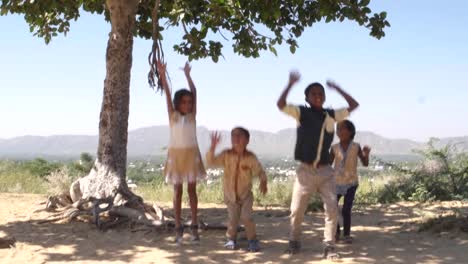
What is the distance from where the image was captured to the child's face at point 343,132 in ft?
23.7

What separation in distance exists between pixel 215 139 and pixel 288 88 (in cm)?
108

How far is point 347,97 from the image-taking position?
6.48m

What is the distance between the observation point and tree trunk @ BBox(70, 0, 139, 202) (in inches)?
382

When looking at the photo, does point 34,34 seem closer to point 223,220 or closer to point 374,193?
point 223,220

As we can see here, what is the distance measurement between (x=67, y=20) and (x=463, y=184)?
9.24 metres

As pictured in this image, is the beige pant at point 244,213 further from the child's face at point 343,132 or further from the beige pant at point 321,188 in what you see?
the child's face at point 343,132

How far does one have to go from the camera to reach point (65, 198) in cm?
1030

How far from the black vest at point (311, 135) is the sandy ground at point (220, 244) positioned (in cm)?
116

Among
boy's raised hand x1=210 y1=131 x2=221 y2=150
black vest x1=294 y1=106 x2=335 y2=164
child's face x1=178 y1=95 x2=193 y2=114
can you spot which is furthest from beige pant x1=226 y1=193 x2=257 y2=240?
child's face x1=178 y1=95 x2=193 y2=114

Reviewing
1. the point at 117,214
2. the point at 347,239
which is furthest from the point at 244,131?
the point at 117,214

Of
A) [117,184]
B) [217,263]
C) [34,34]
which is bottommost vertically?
[217,263]

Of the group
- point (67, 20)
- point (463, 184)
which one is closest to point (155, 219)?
point (67, 20)

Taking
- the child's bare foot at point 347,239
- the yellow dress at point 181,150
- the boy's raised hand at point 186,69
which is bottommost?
the child's bare foot at point 347,239

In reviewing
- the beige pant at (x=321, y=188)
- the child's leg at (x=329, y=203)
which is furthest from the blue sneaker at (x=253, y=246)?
the child's leg at (x=329, y=203)
